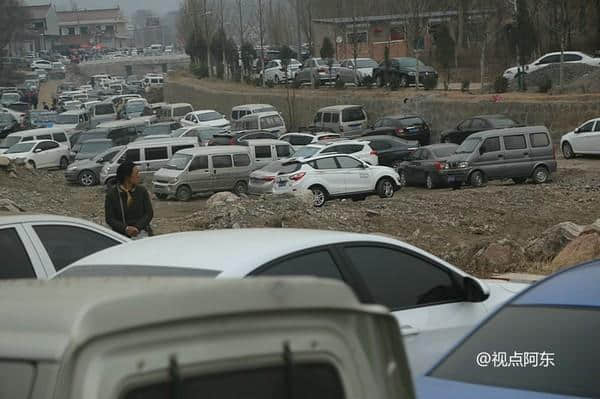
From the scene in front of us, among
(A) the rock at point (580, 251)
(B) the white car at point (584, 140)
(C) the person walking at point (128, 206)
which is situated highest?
(C) the person walking at point (128, 206)

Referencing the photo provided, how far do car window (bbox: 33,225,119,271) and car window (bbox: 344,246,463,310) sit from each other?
2.30 metres

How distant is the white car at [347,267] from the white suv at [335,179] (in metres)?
19.7

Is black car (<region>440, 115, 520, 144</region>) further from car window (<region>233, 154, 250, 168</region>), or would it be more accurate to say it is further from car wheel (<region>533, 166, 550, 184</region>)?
car window (<region>233, 154, 250, 168</region>)

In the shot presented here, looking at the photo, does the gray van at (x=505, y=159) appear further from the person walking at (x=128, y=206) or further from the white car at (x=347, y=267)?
the white car at (x=347, y=267)

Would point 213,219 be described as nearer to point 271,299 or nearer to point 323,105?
point 271,299

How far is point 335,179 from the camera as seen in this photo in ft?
88.0

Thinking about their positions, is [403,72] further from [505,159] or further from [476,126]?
[505,159]

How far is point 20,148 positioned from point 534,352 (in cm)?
3983

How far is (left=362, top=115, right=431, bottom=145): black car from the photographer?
39.8m

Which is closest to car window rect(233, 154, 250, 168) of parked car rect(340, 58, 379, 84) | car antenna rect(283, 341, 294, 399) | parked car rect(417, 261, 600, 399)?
parked car rect(417, 261, 600, 399)

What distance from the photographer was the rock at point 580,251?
1232 cm

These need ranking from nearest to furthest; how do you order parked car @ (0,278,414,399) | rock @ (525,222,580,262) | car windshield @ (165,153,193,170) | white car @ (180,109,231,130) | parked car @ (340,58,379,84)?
parked car @ (0,278,414,399) → rock @ (525,222,580,262) → car windshield @ (165,153,193,170) → white car @ (180,109,231,130) → parked car @ (340,58,379,84)

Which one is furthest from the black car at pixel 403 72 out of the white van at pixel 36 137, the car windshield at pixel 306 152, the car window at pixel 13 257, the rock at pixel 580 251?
the car window at pixel 13 257

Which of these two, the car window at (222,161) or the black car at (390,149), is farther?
the black car at (390,149)
